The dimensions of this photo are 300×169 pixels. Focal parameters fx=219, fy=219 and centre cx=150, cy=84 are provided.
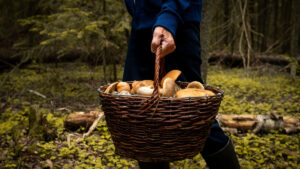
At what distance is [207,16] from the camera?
3340 mm

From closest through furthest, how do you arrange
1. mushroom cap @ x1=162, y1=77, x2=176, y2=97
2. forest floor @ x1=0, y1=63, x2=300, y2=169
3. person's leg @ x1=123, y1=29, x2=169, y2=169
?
mushroom cap @ x1=162, y1=77, x2=176, y2=97 < person's leg @ x1=123, y1=29, x2=169, y2=169 < forest floor @ x1=0, y1=63, x2=300, y2=169

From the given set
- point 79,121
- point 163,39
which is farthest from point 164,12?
point 79,121

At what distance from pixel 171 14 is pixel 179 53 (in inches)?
12.4

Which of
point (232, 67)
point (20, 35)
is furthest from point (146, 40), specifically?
point (232, 67)

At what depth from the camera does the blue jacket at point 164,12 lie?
1.26 metres

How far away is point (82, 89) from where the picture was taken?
5512 millimetres

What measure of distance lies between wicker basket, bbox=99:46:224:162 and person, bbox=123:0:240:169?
41cm

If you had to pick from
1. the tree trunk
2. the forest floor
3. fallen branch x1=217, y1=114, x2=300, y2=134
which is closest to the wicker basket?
the forest floor

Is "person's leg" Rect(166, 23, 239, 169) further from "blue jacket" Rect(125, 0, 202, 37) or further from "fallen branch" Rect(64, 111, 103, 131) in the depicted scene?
"fallen branch" Rect(64, 111, 103, 131)

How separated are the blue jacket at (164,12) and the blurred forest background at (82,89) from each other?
5.25ft

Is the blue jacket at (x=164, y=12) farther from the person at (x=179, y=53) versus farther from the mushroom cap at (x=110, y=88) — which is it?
the mushroom cap at (x=110, y=88)

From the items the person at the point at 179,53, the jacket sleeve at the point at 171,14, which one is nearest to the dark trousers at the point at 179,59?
the person at the point at 179,53

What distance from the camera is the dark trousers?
1.48 metres

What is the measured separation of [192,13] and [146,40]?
14.0 inches
